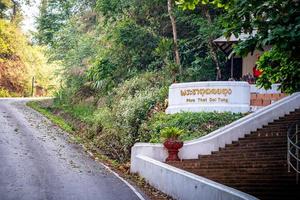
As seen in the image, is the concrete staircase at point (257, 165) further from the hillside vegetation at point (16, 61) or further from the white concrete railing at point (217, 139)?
the hillside vegetation at point (16, 61)

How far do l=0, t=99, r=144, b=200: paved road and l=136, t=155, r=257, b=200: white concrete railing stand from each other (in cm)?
96

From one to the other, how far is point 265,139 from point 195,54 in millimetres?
11771

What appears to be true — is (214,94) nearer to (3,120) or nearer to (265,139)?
(265,139)

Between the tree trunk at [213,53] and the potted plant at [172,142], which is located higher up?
the tree trunk at [213,53]

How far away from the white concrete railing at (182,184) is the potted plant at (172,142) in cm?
83

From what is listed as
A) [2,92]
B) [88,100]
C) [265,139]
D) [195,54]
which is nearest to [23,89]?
[2,92]

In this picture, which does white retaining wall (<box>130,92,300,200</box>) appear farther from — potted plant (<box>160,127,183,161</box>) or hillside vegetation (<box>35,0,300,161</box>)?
hillside vegetation (<box>35,0,300,161</box>)

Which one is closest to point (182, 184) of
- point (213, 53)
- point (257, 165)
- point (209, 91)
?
point (257, 165)

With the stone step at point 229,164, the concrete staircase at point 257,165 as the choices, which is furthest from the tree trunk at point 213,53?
the stone step at point 229,164

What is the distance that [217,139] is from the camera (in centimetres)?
1529

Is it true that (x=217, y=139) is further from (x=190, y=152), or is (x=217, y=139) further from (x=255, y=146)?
(x=255, y=146)

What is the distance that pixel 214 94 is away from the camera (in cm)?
1820

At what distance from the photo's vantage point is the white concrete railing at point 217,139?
15.1 meters

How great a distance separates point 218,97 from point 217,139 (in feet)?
10.6
